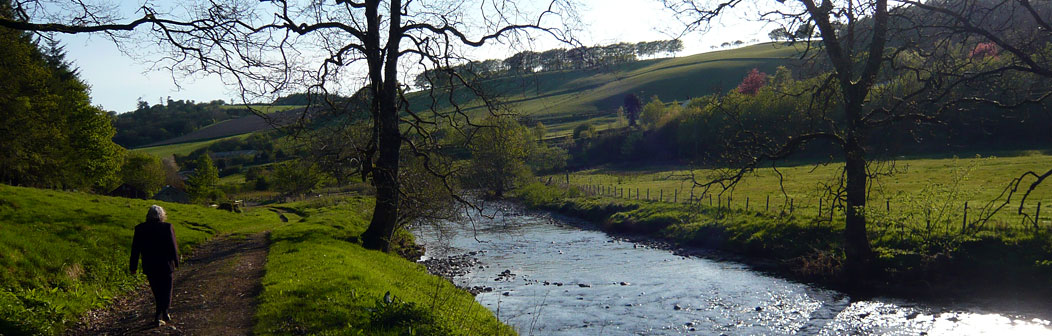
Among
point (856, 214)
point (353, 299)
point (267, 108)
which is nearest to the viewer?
point (353, 299)

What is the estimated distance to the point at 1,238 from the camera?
1229 cm

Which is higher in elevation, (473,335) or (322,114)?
(322,114)

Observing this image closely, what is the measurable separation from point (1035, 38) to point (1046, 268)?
35.5 feet

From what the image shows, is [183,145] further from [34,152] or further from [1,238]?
[1,238]

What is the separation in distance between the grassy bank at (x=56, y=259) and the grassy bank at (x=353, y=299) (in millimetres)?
2860

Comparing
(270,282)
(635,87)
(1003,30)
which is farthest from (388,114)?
(635,87)

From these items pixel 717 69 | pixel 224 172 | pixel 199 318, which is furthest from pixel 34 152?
pixel 717 69

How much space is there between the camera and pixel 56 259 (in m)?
12.4

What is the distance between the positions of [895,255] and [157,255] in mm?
21614

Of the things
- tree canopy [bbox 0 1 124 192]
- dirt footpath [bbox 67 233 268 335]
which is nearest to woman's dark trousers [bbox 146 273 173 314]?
dirt footpath [bbox 67 233 268 335]

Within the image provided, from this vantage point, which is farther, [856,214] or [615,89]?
[615,89]

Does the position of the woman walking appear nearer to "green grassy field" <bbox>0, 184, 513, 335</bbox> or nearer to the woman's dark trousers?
the woman's dark trousers

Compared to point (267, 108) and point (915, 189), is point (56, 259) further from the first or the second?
point (915, 189)

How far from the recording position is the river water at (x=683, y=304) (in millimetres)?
15688
